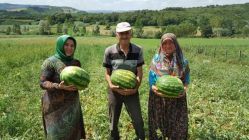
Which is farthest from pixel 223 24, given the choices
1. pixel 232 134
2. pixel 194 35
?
pixel 232 134

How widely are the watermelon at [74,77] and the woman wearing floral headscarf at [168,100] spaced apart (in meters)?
1.14

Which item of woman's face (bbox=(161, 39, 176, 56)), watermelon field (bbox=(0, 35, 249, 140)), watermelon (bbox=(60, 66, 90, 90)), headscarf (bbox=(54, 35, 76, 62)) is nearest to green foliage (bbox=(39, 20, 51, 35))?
watermelon field (bbox=(0, 35, 249, 140))

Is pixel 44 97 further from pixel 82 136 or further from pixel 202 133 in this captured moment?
pixel 202 133

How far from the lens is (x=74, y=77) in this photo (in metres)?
5.05

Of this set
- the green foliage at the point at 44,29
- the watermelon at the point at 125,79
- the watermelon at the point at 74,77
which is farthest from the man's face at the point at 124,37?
the green foliage at the point at 44,29

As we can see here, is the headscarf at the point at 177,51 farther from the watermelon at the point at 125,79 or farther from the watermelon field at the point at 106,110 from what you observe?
the watermelon field at the point at 106,110

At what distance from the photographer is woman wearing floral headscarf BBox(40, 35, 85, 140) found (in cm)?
521

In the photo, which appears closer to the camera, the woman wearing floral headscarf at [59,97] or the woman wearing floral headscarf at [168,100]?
the woman wearing floral headscarf at [59,97]

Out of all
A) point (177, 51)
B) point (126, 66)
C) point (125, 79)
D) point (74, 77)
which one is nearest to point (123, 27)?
point (126, 66)

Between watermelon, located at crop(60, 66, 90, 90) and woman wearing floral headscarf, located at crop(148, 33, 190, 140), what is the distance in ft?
3.75

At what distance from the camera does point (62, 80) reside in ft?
16.8

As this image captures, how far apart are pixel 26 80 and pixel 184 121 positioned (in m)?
9.73

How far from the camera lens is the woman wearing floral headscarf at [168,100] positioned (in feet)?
18.9

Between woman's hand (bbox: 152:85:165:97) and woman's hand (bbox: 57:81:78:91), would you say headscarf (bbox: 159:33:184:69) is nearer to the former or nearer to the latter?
woman's hand (bbox: 152:85:165:97)
